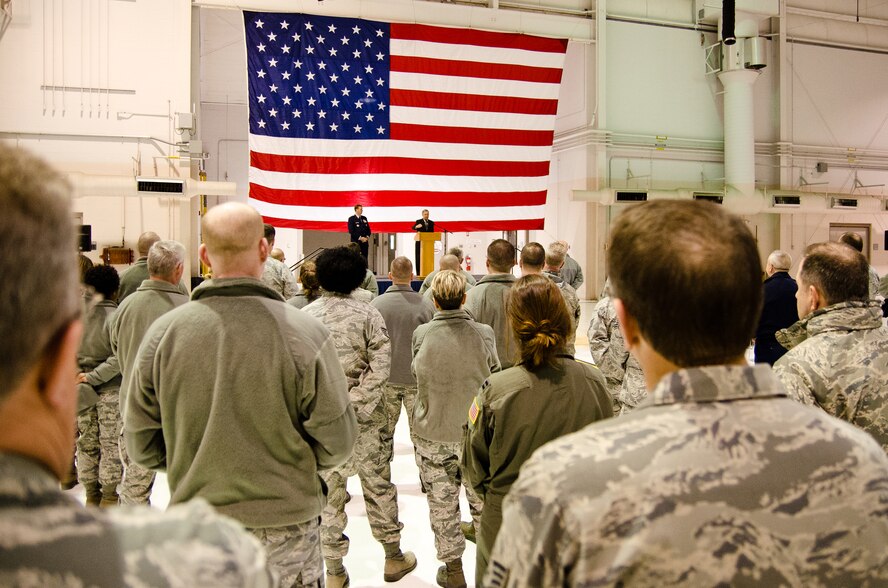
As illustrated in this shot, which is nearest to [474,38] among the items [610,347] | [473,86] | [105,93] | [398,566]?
[473,86]

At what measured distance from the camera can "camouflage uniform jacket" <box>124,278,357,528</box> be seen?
1.78 m

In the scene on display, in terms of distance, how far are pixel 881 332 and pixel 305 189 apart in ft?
29.1

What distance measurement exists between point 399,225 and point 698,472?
31.8ft

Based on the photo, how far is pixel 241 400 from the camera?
1782 mm

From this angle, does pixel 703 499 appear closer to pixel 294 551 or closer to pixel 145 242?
pixel 294 551

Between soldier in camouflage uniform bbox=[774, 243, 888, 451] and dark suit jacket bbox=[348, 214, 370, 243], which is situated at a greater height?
dark suit jacket bbox=[348, 214, 370, 243]

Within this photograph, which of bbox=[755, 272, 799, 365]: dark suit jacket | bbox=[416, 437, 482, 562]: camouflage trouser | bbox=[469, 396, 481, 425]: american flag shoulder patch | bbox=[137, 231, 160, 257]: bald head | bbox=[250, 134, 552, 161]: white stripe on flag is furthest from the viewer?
bbox=[250, 134, 552, 161]: white stripe on flag

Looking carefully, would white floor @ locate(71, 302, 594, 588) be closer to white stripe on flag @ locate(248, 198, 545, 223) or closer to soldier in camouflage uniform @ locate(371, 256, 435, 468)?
soldier in camouflage uniform @ locate(371, 256, 435, 468)

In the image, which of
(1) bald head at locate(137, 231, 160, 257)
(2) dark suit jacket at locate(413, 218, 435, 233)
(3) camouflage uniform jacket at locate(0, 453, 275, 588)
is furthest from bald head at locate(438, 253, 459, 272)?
(2) dark suit jacket at locate(413, 218, 435, 233)

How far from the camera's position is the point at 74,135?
962cm

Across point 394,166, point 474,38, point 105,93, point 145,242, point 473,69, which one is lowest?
point 145,242

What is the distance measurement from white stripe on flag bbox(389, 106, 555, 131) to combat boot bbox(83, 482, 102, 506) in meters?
7.59

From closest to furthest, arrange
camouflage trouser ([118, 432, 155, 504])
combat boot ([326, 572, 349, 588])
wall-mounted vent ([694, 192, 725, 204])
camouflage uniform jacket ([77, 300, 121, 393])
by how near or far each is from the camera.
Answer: combat boot ([326, 572, 349, 588]), camouflage trouser ([118, 432, 155, 504]), camouflage uniform jacket ([77, 300, 121, 393]), wall-mounted vent ([694, 192, 725, 204])

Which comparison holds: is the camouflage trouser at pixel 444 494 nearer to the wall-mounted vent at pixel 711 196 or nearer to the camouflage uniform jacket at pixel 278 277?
the camouflage uniform jacket at pixel 278 277
